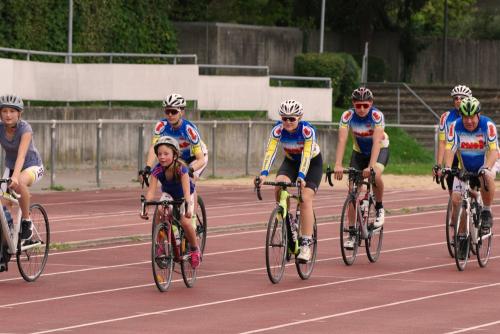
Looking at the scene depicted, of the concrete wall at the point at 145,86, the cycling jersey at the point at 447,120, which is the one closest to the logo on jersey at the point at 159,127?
the cycling jersey at the point at 447,120

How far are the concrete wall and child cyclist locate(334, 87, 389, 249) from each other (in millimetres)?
16386

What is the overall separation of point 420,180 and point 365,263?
1791 cm

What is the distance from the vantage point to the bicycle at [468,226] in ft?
57.5

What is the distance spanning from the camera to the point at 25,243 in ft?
51.6

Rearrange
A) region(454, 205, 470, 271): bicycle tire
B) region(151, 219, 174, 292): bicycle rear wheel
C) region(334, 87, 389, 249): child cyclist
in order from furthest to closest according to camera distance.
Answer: region(334, 87, 389, 249): child cyclist → region(454, 205, 470, 271): bicycle tire → region(151, 219, 174, 292): bicycle rear wheel

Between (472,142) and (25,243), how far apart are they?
5.18m

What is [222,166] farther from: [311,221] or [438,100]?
[311,221]

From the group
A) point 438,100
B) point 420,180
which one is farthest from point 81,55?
point 438,100

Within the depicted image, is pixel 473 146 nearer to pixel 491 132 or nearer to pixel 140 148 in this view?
pixel 491 132

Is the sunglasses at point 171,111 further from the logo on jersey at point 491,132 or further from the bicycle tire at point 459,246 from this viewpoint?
the logo on jersey at point 491,132

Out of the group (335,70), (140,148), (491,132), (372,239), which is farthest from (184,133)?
(335,70)

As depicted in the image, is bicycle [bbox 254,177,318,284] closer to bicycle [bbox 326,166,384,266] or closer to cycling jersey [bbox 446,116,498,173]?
bicycle [bbox 326,166,384,266]

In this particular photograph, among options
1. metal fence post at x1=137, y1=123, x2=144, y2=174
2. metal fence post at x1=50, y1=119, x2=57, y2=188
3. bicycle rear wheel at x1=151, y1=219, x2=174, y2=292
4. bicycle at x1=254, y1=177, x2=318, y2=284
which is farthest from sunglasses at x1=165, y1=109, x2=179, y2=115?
metal fence post at x1=137, y1=123, x2=144, y2=174

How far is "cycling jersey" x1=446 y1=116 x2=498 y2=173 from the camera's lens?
1794 cm
